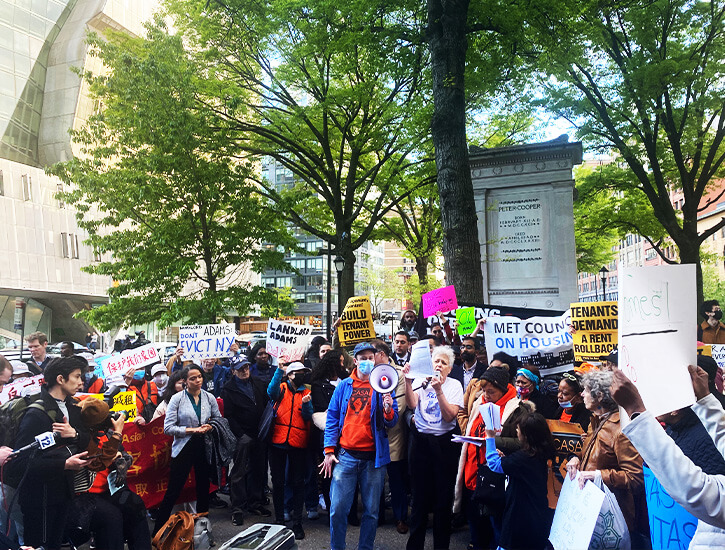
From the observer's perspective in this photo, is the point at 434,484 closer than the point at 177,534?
No

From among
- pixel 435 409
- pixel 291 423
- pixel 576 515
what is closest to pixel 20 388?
pixel 291 423

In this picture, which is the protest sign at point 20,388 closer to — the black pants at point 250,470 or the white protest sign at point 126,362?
the white protest sign at point 126,362

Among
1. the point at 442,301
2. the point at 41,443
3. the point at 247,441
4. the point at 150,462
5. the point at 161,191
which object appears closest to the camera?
the point at 41,443

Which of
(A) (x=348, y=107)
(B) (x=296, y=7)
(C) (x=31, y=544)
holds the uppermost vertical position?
(B) (x=296, y=7)

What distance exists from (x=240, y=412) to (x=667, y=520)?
18.8ft

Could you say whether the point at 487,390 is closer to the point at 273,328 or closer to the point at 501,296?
the point at 273,328

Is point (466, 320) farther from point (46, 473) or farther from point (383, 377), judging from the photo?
point (46, 473)

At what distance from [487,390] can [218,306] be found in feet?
36.3

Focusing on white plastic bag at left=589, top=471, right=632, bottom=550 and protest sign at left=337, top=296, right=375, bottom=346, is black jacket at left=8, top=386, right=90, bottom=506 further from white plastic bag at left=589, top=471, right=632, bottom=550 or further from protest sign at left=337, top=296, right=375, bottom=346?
protest sign at left=337, top=296, right=375, bottom=346

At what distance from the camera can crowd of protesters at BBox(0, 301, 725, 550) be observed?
312 cm

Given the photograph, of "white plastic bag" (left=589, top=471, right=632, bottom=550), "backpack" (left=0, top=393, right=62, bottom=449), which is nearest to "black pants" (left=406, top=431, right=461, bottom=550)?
"white plastic bag" (left=589, top=471, right=632, bottom=550)

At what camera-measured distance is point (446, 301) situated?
368 inches

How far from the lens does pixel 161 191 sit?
1524cm

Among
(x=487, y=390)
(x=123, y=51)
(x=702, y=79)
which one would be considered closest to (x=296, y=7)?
(x=123, y=51)
